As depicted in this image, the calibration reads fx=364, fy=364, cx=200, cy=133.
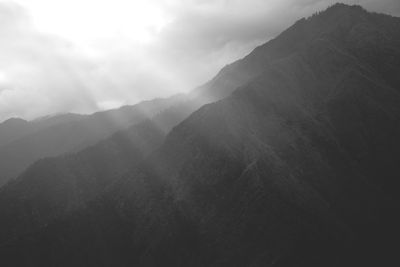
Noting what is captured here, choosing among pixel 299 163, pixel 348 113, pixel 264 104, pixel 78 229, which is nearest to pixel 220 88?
pixel 264 104

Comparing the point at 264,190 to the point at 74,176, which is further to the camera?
the point at 74,176

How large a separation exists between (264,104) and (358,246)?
136 feet

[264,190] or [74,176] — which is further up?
[74,176]

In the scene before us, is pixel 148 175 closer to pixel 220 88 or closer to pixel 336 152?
pixel 336 152

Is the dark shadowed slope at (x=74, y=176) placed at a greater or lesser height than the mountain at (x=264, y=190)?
greater

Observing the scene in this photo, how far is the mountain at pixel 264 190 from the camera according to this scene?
68.6 m

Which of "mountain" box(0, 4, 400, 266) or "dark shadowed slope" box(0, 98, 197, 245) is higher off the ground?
"dark shadowed slope" box(0, 98, 197, 245)

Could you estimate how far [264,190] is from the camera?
72.4 meters

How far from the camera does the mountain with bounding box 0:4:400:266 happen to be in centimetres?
6862

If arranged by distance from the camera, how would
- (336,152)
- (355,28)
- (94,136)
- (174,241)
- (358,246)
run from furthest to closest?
(94,136)
(355,28)
(336,152)
(174,241)
(358,246)

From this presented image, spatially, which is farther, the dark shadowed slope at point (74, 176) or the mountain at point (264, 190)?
the dark shadowed slope at point (74, 176)

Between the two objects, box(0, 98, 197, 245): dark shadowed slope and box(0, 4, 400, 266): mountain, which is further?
box(0, 98, 197, 245): dark shadowed slope

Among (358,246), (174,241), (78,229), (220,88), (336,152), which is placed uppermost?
(220,88)

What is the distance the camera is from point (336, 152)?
85812 millimetres
